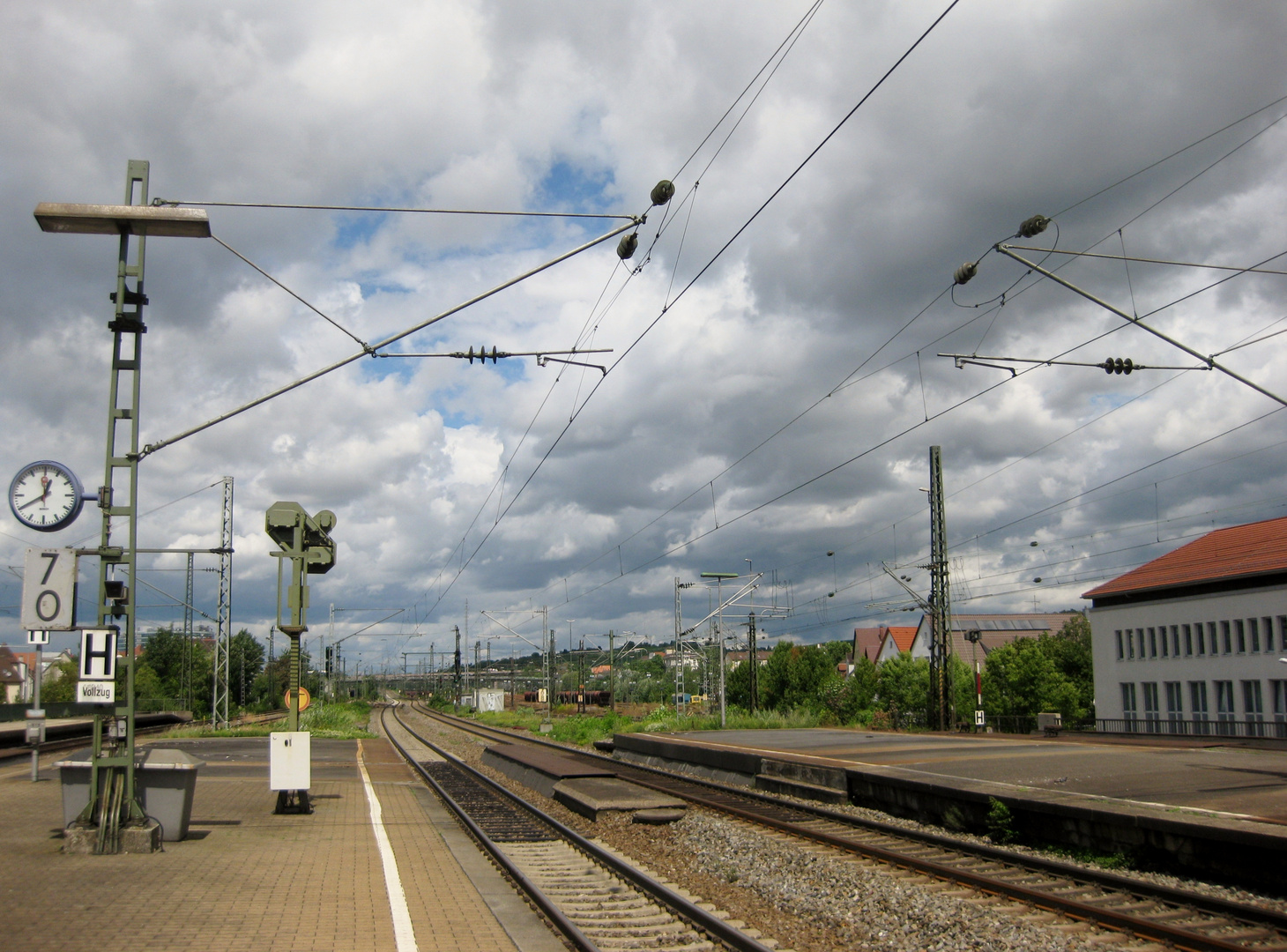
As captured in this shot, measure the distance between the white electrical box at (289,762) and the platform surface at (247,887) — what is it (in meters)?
0.54

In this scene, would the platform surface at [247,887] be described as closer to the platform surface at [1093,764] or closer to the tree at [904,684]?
the platform surface at [1093,764]

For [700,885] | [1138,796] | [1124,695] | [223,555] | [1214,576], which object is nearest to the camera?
[700,885]

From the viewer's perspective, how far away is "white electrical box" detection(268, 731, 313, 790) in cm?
1424

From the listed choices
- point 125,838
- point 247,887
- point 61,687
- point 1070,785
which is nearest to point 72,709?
point 61,687

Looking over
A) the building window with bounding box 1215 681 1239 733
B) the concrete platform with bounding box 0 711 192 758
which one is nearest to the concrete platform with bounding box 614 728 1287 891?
the concrete platform with bounding box 0 711 192 758

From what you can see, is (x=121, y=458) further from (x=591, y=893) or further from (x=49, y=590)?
(x=591, y=893)

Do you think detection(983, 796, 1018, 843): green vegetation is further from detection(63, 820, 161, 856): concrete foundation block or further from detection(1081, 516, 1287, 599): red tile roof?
detection(1081, 516, 1287, 599): red tile roof

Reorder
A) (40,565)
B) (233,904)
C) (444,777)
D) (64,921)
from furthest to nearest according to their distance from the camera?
(444,777) → (40,565) → (233,904) → (64,921)

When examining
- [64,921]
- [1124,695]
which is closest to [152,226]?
[64,921]

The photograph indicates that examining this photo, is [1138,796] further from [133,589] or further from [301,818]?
[133,589]

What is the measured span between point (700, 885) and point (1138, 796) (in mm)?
6317

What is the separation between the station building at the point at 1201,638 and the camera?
4306 cm

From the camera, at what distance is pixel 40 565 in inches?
428

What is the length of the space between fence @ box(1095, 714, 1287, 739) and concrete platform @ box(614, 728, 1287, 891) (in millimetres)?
17067
